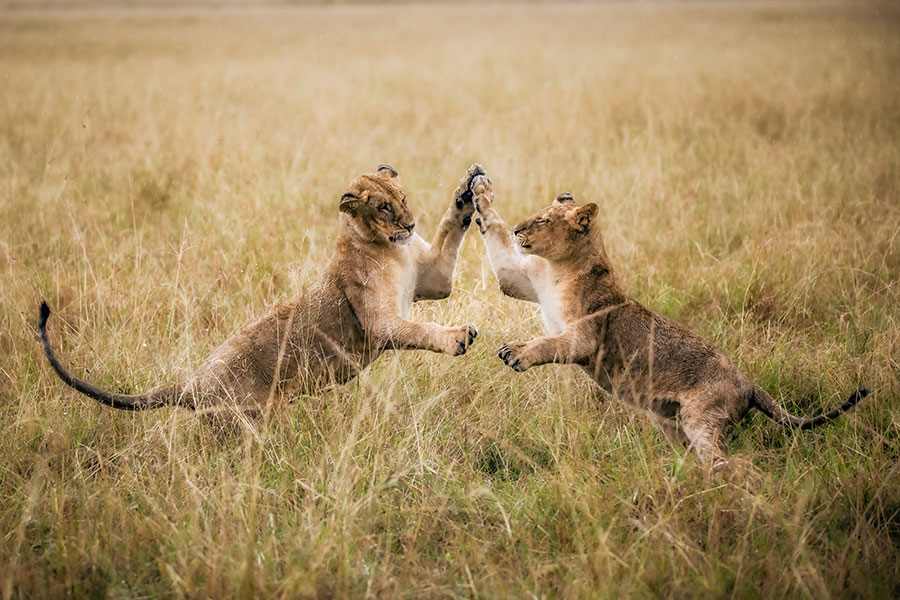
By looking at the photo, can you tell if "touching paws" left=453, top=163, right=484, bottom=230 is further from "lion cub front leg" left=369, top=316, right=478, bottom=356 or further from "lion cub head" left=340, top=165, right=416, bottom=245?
"lion cub front leg" left=369, top=316, right=478, bottom=356

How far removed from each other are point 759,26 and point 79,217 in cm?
2150

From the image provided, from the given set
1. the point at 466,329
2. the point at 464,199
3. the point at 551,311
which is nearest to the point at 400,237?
the point at 464,199

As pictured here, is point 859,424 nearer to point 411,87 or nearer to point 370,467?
point 370,467

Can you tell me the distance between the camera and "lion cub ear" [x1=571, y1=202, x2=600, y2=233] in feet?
13.5

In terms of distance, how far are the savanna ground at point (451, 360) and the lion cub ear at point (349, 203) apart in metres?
0.90

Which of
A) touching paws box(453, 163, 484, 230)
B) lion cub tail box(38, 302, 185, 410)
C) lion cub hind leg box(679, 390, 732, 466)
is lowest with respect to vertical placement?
lion cub hind leg box(679, 390, 732, 466)

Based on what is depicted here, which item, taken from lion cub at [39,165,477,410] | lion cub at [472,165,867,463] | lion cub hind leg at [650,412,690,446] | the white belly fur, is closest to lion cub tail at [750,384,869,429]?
lion cub at [472,165,867,463]

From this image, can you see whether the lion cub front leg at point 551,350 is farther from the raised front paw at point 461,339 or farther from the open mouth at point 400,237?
the open mouth at point 400,237

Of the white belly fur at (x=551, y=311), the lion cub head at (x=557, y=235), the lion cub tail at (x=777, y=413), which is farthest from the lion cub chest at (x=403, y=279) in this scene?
the lion cub tail at (x=777, y=413)

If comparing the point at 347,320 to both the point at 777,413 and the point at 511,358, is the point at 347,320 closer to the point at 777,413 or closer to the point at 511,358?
the point at 511,358

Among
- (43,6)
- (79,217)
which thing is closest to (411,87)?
(79,217)

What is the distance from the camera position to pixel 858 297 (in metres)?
5.03

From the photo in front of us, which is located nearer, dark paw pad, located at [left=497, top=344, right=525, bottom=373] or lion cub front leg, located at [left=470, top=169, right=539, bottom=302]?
dark paw pad, located at [left=497, top=344, right=525, bottom=373]

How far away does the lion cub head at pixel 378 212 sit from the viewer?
4.11 meters
